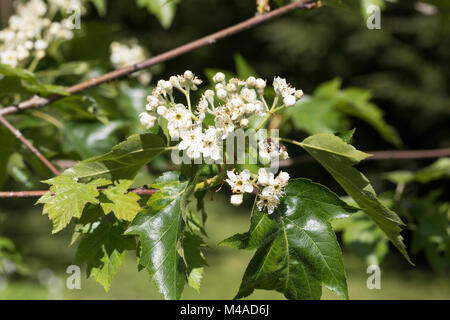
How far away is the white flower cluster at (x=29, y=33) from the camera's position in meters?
1.88

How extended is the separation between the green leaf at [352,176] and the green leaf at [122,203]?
18.0 inches

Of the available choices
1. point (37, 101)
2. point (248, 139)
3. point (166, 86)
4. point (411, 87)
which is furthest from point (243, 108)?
point (411, 87)

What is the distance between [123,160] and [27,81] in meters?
0.60

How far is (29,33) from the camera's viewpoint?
2006 mm

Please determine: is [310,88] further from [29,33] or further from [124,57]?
[29,33]

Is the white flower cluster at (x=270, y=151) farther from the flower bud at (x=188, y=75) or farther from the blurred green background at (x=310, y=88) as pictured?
the blurred green background at (x=310, y=88)

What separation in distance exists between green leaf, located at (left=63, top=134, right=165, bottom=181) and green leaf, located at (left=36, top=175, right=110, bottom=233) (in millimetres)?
44

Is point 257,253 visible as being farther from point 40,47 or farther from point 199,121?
point 40,47

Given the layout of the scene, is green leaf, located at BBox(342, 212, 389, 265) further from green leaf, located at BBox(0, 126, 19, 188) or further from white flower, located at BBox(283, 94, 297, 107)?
green leaf, located at BBox(0, 126, 19, 188)

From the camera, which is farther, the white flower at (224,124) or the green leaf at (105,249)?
the green leaf at (105,249)

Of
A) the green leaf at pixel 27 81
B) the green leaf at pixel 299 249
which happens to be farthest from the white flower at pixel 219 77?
the green leaf at pixel 27 81

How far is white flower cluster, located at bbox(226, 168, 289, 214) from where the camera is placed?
45.6 inches

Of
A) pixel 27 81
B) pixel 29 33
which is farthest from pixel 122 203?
pixel 29 33

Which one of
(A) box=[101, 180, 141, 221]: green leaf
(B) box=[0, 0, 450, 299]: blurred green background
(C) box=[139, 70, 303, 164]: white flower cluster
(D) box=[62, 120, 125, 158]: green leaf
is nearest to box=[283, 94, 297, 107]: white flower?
(C) box=[139, 70, 303, 164]: white flower cluster
